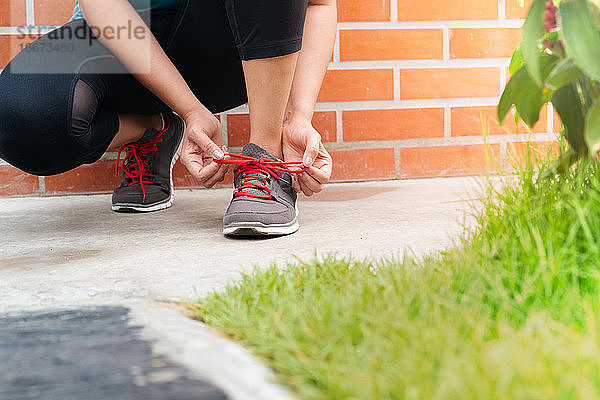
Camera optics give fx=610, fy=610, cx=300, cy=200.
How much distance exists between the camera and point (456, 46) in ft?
6.77

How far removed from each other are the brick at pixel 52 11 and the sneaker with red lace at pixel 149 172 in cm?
51

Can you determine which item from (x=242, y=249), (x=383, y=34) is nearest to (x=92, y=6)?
(x=242, y=249)

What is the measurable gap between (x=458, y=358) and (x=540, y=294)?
223 mm

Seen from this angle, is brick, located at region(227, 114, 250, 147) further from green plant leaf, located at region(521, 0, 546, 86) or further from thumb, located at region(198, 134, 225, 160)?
green plant leaf, located at region(521, 0, 546, 86)

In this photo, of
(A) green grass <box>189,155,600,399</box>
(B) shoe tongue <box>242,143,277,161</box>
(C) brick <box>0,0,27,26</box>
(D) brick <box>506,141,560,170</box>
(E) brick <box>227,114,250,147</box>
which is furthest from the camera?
(E) brick <box>227,114,250,147</box>

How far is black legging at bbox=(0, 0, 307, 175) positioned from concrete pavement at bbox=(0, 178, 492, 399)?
0.66 feet

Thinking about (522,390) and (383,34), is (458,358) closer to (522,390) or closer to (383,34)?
(522,390)

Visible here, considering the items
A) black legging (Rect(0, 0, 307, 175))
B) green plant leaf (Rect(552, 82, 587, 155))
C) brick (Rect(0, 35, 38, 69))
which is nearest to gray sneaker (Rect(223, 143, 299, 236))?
black legging (Rect(0, 0, 307, 175))

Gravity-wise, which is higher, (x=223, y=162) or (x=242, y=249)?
(x=223, y=162)

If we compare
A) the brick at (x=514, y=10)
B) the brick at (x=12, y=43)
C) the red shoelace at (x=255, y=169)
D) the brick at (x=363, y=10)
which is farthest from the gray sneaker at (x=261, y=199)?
the brick at (x=514, y=10)

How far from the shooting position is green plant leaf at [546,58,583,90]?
832 mm

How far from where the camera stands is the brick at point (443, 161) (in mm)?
2059

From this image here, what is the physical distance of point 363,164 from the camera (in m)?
2.04

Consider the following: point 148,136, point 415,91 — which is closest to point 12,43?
point 148,136
